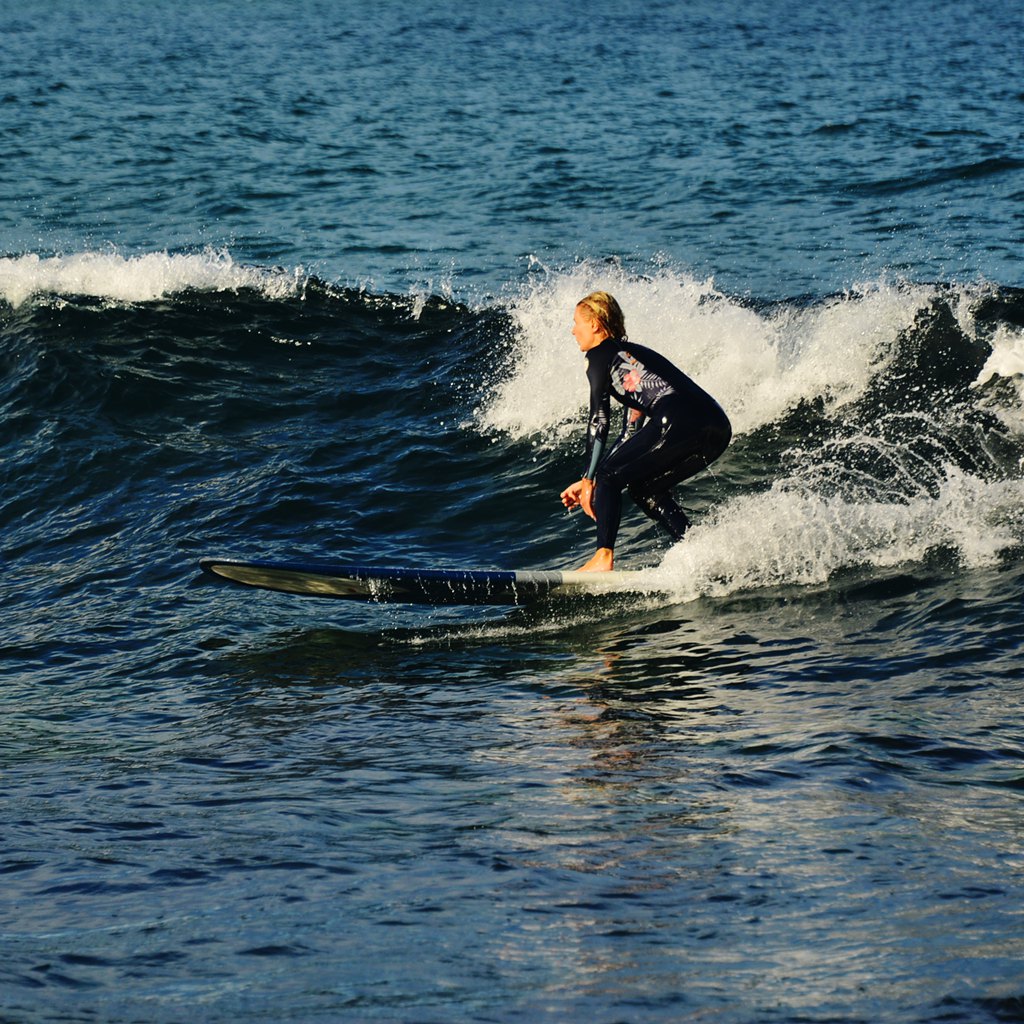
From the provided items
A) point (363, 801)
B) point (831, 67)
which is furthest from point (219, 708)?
point (831, 67)

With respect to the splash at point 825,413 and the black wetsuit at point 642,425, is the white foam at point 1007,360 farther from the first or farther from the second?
the black wetsuit at point 642,425

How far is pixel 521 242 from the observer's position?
19.3 metres

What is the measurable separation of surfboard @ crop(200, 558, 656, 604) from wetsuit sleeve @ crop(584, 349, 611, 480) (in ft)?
2.23

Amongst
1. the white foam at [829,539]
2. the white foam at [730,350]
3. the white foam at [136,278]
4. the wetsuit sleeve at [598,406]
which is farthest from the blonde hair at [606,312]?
the white foam at [136,278]

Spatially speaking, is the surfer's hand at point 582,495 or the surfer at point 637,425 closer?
the surfer at point 637,425

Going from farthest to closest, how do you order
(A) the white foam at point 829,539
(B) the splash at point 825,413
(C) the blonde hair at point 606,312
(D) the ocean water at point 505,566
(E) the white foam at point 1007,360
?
(E) the white foam at point 1007,360
(B) the splash at point 825,413
(A) the white foam at point 829,539
(C) the blonde hair at point 606,312
(D) the ocean water at point 505,566

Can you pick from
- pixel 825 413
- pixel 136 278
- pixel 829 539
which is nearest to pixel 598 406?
pixel 829 539

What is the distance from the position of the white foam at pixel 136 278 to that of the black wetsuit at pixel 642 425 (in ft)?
29.4

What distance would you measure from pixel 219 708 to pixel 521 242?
1293 centimetres

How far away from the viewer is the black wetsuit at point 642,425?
844 cm

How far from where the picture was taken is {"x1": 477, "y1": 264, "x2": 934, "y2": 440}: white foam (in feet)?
41.4

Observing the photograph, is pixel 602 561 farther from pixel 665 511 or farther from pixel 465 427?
pixel 465 427

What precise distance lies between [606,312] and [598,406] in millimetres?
568

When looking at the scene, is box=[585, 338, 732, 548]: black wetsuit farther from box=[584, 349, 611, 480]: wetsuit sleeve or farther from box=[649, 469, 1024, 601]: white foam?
box=[649, 469, 1024, 601]: white foam
